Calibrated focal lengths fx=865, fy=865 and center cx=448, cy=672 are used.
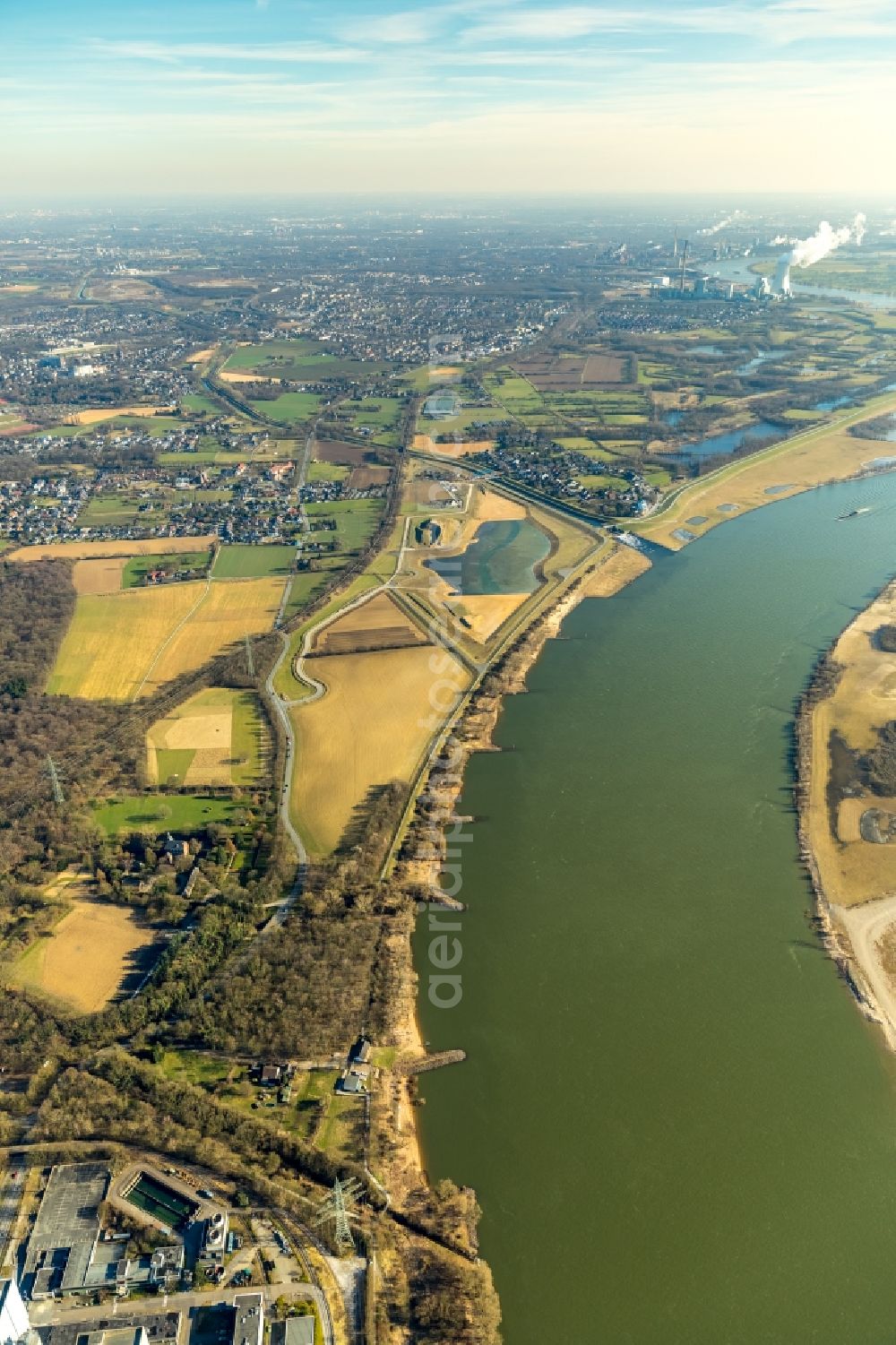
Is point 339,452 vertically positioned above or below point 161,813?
above

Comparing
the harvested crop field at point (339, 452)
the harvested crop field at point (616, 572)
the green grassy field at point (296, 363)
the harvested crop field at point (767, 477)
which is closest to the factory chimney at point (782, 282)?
the harvested crop field at point (767, 477)

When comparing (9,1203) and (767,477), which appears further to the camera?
(767,477)

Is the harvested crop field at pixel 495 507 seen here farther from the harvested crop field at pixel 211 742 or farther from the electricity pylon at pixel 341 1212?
the electricity pylon at pixel 341 1212

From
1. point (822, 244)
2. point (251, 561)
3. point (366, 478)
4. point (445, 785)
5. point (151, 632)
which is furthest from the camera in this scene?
point (822, 244)

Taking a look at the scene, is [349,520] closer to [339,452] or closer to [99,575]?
[99,575]

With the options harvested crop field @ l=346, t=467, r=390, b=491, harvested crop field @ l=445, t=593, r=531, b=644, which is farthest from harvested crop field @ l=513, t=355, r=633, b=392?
harvested crop field @ l=445, t=593, r=531, b=644

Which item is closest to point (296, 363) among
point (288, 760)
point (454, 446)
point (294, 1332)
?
point (454, 446)

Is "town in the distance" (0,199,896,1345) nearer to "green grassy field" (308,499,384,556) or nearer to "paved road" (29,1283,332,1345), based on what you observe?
"paved road" (29,1283,332,1345)

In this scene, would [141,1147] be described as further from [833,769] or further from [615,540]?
[615,540]
